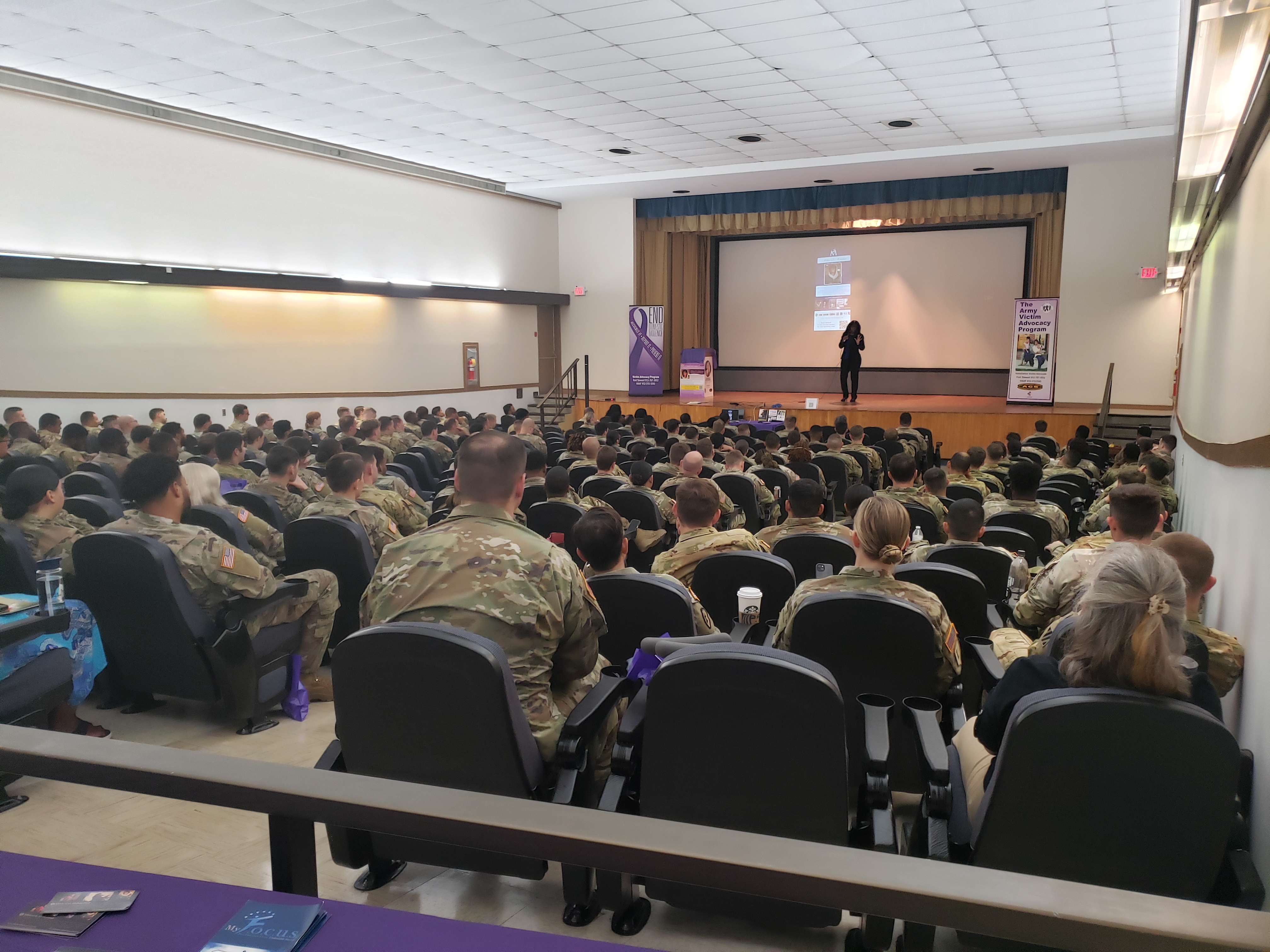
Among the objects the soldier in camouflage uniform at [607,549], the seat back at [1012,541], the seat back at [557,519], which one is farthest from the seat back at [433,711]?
the seat back at [1012,541]

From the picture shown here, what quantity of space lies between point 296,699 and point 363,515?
117 cm

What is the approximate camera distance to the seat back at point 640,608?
9.96 feet

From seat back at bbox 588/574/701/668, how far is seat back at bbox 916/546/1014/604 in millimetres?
1520

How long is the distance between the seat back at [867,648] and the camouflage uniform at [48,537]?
11.5ft

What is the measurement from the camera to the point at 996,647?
319cm

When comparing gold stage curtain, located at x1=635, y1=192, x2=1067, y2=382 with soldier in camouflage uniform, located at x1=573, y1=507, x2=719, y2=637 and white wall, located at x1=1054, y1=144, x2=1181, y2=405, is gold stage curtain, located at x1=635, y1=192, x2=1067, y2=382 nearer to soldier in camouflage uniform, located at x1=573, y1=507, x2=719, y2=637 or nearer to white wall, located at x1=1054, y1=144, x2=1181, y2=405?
white wall, located at x1=1054, y1=144, x2=1181, y2=405

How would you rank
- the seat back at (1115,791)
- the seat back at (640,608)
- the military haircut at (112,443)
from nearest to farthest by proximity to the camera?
1. the seat back at (1115,791)
2. the seat back at (640,608)
3. the military haircut at (112,443)

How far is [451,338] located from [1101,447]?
439 inches

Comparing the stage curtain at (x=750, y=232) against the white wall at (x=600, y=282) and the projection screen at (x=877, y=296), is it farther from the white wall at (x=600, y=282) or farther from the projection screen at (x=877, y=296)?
the projection screen at (x=877, y=296)

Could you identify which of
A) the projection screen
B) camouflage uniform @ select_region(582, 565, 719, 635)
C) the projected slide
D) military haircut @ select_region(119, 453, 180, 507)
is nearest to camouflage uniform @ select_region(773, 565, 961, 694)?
camouflage uniform @ select_region(582, 565, 719, 635)

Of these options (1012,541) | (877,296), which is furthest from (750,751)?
(877,296)

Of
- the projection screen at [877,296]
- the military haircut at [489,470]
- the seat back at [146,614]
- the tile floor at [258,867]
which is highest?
the projection screen at [877,296]

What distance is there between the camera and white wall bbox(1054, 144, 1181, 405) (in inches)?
553

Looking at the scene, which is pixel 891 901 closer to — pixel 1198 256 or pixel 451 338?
pixel 1198 256
